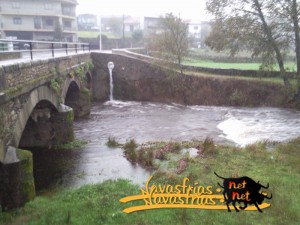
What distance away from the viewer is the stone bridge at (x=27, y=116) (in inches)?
387

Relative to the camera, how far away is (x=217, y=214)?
8.13 metres

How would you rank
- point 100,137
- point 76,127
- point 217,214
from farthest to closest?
point 76,127
point 100,137
point 217,214

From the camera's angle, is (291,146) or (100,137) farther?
(100,137)

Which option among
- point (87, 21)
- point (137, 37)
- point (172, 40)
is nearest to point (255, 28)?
point (172, 40)

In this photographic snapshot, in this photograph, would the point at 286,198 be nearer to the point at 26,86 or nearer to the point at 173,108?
the point at 26,86

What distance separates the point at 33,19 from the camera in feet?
168

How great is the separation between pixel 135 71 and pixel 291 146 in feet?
69.0

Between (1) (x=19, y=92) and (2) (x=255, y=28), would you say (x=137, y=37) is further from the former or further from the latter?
(1) (x=19, y=92)

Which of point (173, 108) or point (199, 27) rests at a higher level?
point (199, 27)

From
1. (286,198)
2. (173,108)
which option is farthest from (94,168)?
(173,108)

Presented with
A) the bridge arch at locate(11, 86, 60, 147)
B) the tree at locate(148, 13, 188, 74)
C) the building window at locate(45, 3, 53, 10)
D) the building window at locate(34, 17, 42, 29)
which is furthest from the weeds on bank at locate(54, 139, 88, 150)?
the building window at locate(45, 3, 53, 10)

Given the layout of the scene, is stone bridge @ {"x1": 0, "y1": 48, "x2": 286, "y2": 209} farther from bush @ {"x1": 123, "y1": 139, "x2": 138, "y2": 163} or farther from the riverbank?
bush @ {"x1": 123, "y1": 139, "x2": 138, "y2": 163}

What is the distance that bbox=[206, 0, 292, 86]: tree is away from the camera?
24297 millimetres

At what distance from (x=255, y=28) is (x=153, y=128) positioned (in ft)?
39.4
